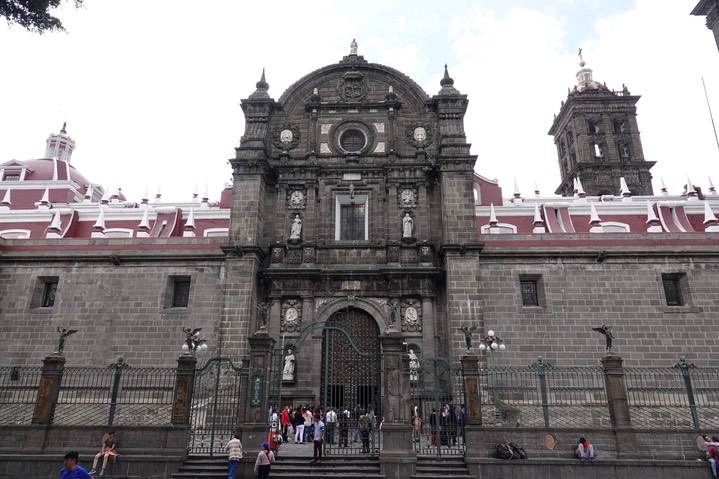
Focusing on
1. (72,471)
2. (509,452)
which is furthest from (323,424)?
(72,471)

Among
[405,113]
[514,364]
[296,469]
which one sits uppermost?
[405,113]

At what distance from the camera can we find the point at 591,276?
832 inches

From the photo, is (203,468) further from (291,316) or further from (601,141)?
(601,141)

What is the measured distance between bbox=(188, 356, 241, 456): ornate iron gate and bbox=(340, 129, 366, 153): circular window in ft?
37.1

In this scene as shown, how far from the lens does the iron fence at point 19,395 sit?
55.0ft

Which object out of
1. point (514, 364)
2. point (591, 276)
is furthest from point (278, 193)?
point (591, 276)

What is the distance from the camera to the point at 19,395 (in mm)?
18656

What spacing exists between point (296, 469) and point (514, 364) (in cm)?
1015

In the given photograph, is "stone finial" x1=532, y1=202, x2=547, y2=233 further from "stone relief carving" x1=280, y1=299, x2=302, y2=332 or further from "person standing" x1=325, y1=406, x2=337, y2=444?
"person standing" x1=325, y1=406, x2=337, y2=444

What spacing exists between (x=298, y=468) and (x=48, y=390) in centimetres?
755

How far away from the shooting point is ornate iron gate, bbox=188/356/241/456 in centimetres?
1552

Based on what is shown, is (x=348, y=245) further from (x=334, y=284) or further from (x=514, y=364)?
(x=514, y=364)

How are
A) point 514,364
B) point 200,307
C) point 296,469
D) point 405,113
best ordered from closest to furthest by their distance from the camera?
1. point 296,469
2. point 514,364
3. point 200,307
4. point 405,113

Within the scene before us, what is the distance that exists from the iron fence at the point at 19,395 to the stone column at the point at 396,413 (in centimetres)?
1151
